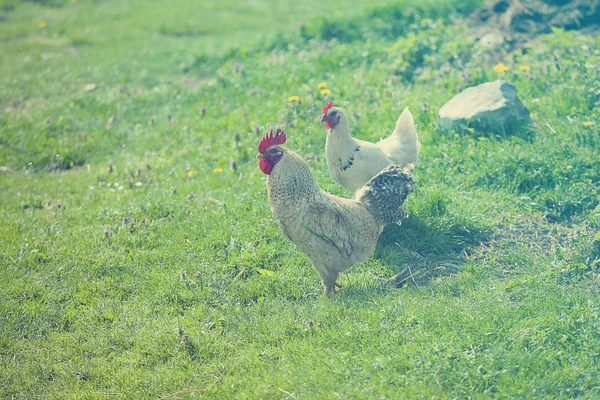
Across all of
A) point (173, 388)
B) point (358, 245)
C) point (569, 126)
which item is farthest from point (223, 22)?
point (173, 388)

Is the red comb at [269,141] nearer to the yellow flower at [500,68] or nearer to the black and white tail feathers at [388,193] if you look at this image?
the black and white tail feathers at [388,193]

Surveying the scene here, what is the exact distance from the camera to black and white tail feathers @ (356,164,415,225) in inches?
215

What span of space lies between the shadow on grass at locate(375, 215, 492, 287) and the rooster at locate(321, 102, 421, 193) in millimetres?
562

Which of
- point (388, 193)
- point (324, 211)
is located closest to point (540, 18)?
point (388, 193)

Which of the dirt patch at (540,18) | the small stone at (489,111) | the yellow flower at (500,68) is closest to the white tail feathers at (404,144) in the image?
the small stone at (489,111)

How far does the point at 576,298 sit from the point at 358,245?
5.55 ft

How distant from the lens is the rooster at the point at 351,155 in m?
6.07

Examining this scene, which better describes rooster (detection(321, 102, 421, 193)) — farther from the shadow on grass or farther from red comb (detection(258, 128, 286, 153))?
red comb (detection(258, 128, 286, 153))

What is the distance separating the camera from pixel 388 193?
545cm

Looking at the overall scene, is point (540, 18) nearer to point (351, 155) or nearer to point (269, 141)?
point (351, 155)

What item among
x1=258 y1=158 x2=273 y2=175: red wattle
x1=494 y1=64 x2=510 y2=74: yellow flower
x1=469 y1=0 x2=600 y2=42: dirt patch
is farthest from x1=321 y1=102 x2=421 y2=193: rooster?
x1=469 y1=0 x2=600 y2=42: dirt patch

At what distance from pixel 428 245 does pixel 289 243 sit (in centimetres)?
130

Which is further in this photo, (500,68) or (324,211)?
(500,68)

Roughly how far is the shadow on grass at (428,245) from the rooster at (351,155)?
562 mm
